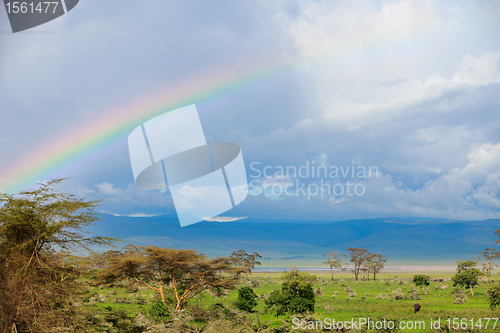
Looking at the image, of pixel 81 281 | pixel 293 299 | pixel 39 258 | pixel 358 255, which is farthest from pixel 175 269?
pixel 358 255

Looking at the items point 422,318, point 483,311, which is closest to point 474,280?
point 483,311

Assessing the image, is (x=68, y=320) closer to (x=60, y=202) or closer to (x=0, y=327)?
(x=0, y=327)

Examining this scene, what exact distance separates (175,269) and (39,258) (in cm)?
1469

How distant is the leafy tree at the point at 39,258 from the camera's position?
13.1 m

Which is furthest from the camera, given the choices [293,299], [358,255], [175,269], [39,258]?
[358,255]

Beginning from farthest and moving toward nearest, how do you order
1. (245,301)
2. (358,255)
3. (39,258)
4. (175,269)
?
(358,255) < (245,301) < (175,269) < (39,258)

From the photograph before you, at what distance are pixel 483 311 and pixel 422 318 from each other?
7.50 meters

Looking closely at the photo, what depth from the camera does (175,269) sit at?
28.0 m

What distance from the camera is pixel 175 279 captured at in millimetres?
29141

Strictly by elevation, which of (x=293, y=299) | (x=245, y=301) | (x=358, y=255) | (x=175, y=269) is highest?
(x=175, y=269)

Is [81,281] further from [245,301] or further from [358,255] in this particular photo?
[358,255]

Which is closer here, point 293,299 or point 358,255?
point 293,299

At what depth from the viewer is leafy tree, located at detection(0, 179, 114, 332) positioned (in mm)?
13062

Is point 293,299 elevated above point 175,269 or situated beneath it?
situated beneath
